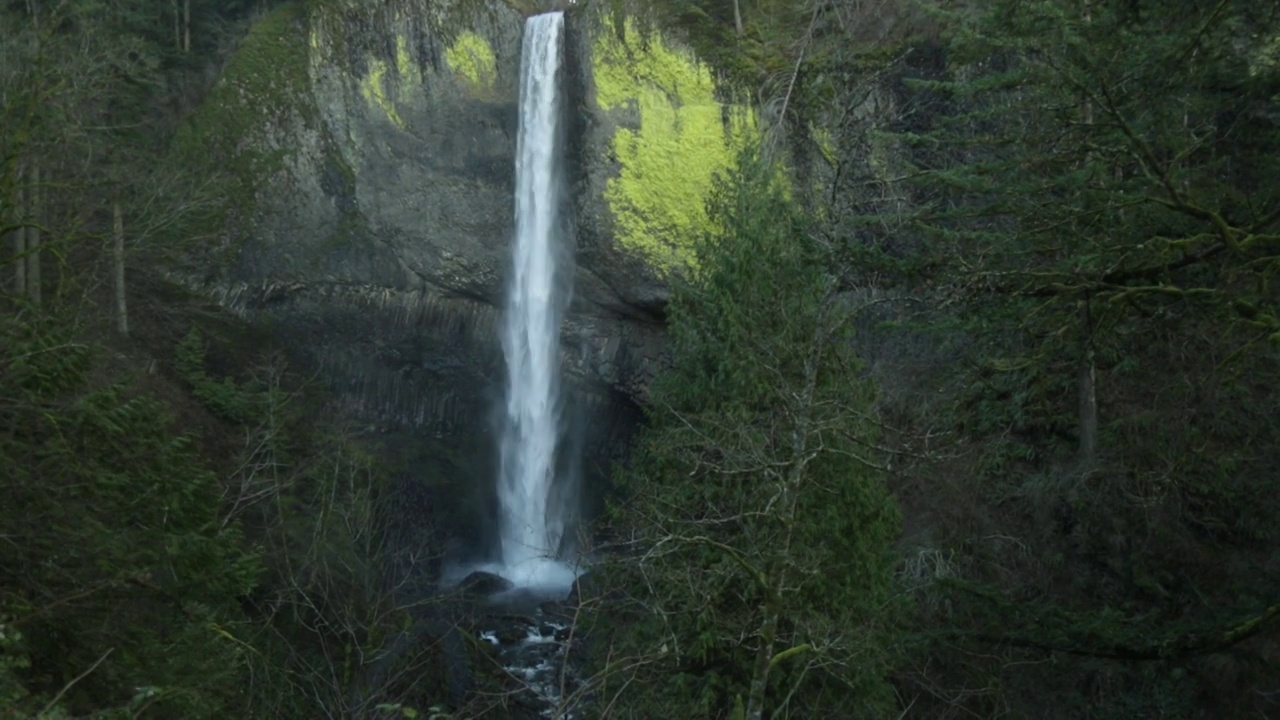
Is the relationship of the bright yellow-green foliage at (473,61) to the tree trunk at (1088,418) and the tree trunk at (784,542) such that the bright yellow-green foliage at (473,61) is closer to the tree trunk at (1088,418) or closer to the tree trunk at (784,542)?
the tree trunk at (1088,418)

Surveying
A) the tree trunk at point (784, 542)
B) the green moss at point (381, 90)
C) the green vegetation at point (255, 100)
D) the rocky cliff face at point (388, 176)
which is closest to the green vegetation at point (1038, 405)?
the tree trunk at point (784, 542)

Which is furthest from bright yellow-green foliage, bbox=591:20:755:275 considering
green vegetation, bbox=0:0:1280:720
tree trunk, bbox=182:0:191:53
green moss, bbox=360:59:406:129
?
tree trunk, bbox=182:0:191:53

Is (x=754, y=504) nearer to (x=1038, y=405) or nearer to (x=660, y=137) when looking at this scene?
(x=1038, y=405)

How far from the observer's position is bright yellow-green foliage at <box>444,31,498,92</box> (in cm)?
2303

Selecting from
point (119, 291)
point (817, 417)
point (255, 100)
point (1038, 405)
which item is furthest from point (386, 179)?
point (817, 417)

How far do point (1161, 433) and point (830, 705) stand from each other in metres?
4.97

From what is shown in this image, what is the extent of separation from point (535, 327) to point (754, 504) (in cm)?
1311

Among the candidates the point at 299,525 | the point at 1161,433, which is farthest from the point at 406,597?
the point at 1161,433

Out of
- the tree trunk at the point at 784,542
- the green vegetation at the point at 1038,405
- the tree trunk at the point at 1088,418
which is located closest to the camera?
the green vegetation at the point at 1038,405

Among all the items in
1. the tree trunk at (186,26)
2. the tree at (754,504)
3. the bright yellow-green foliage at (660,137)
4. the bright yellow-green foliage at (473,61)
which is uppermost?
the tree trunk at (186,26)

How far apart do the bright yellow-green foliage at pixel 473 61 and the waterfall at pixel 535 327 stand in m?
0.72

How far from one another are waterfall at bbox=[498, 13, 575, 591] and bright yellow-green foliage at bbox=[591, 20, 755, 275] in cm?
131

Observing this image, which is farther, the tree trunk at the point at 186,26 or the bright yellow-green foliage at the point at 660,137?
the tree trunk at the point at 186,26

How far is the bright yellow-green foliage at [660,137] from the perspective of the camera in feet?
72.0
